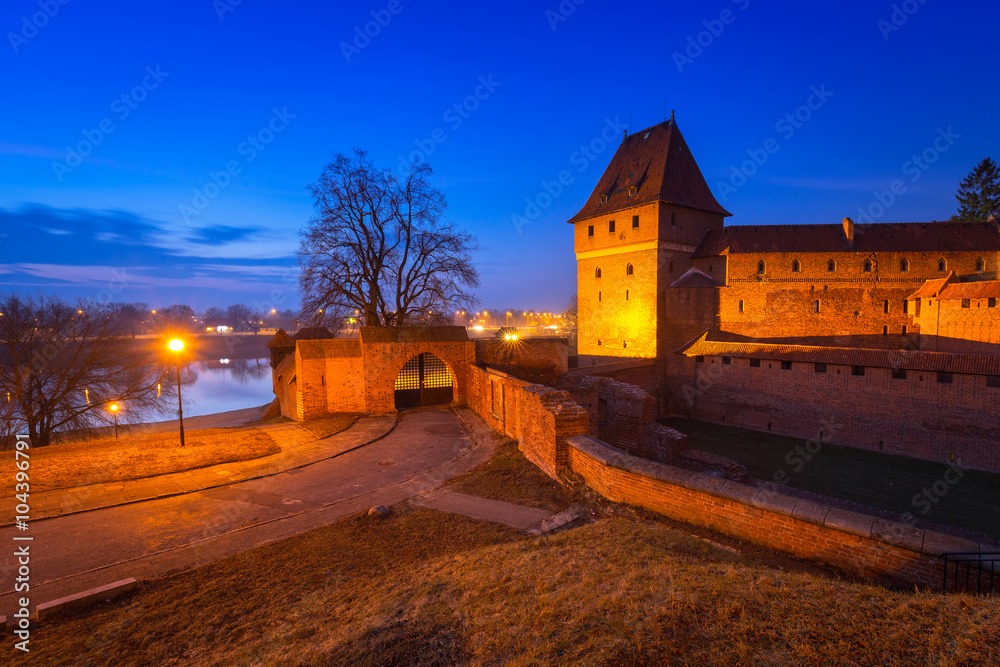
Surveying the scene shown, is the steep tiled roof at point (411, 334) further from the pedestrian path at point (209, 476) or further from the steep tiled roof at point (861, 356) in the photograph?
the steep tiled roof at point (861, 356)

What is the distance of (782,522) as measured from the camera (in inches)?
219

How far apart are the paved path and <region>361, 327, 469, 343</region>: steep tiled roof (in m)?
5.06

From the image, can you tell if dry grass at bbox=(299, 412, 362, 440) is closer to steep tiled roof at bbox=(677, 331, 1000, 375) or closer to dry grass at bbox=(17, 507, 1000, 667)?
dry grass at bbox=(17, 507, 1000, 667)

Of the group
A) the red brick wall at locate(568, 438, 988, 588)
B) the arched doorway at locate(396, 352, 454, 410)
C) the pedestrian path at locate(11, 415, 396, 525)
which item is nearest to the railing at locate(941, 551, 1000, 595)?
the red brick wall at locate(568, 438, 988, 588)

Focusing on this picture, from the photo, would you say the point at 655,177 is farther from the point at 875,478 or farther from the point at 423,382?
the point at 423,382

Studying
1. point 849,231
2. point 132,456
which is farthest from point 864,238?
point 132,456

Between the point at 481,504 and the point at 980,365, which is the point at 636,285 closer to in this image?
the point at 980,365

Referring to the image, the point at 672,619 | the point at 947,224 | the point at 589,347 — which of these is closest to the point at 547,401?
the point at 672,619

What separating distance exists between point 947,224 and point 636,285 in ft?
61.8

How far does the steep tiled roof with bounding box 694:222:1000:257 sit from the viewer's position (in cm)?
2647

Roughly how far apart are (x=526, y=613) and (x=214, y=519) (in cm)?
607

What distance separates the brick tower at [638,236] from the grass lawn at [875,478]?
9.11m

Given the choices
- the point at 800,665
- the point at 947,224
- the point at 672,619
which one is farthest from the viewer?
the point at 947,224

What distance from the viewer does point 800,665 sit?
2975mm
